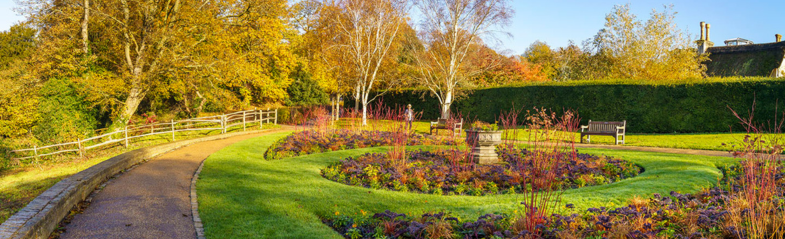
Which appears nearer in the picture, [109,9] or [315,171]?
[315,171]

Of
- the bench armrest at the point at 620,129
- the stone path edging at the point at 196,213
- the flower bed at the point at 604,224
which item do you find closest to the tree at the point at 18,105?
the stone path edging at the point at 196,213

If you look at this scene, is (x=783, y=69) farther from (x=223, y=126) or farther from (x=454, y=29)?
(x=223, y=126)

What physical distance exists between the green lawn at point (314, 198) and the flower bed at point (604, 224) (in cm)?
43

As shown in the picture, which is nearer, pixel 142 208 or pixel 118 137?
pixel 142 208

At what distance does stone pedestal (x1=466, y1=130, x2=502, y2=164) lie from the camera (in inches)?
380

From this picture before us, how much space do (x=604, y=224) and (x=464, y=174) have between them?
3773 millimetres

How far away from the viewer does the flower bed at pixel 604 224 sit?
4219 mm

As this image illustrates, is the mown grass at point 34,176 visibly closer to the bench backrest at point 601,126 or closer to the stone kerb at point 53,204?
the stone kerb at point 53,204

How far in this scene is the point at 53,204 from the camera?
17.6ft

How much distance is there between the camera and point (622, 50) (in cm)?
2469

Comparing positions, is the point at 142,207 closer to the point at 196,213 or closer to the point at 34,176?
the point at 196,213

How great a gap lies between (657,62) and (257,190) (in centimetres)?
2304

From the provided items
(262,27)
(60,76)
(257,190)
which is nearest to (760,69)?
(262,27)

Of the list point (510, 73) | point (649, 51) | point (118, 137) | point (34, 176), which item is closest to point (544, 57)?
point (510, 73)
